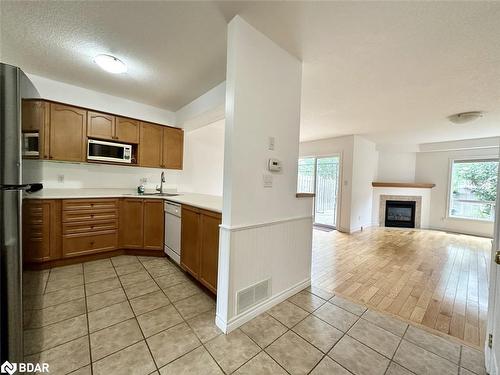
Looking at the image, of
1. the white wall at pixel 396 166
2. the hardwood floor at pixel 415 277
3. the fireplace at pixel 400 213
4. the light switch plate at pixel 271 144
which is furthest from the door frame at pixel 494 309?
the white wall at pixel 396 166

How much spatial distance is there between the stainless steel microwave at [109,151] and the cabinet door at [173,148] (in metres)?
0.55

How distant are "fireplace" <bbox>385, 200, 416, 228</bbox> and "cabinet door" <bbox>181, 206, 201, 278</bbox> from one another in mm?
6032

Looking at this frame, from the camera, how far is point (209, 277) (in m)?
2.01

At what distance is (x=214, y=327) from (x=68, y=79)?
3.49 metres

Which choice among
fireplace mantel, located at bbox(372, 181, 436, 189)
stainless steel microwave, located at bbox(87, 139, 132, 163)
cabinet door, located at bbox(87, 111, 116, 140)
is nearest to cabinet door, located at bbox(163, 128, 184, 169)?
stainless steel microwave, located at bbox(87, 139, 132, 163)

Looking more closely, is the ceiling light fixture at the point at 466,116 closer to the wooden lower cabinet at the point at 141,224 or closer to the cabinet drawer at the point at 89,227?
the wooden lower cabinet at the point at 141,224

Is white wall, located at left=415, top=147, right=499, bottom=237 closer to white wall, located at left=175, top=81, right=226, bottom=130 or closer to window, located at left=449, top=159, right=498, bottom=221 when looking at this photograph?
window, located at left=449, top=159, right=498, bottom=221

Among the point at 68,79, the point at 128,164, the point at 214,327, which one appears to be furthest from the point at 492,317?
the point at 68,79

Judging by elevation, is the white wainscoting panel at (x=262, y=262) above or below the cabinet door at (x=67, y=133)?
below

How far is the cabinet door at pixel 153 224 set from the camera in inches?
119

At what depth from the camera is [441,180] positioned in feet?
18.8

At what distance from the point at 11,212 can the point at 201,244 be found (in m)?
1.38

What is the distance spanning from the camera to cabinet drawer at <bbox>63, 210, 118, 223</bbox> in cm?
260

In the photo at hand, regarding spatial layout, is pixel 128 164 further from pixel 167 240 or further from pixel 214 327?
pixel 214 327
